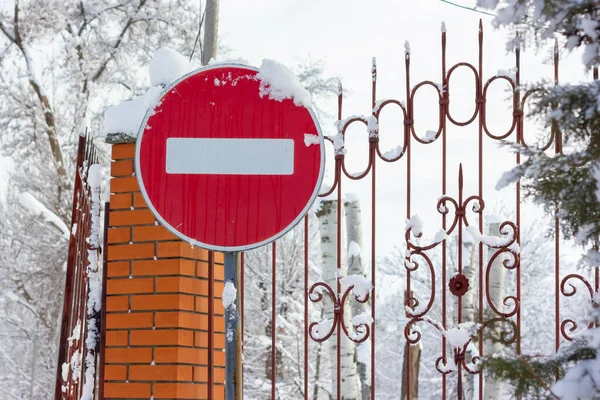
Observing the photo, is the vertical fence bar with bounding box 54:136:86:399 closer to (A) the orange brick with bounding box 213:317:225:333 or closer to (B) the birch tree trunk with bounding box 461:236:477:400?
(A) the orange brick with bounding box 213:317:225:333

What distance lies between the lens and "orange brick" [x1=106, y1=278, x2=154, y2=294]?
390 cm

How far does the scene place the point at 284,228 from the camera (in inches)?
122

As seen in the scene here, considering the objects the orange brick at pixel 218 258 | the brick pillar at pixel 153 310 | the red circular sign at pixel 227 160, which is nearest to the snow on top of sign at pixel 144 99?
the brick pillar at pixel 153 310

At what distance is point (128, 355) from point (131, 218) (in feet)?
2.12

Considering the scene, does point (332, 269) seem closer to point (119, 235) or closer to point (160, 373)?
point (119, 235)

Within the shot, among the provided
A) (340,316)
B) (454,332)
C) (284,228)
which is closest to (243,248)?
(284,228)

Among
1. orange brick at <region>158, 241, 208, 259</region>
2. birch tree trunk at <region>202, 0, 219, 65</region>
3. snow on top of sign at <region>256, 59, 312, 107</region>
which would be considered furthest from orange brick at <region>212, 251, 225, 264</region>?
birch tree trunk at <region>202, 0, 219, 65</region>

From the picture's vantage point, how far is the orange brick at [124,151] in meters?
4.07

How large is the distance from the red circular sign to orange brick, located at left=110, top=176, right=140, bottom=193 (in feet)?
2.84

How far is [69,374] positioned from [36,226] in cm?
1203

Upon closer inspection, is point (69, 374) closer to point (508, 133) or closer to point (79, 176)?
point (79, 176)

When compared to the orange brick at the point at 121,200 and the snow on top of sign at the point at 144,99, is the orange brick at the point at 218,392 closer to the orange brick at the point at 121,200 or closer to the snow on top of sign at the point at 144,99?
the orange brick at the point at 121,200

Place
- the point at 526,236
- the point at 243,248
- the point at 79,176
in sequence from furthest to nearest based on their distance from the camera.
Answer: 1. the point at 526,236
2. the point at 79,176
3. the point at 243,248

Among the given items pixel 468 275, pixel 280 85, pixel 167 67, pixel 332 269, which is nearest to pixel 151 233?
pixel 167 67
